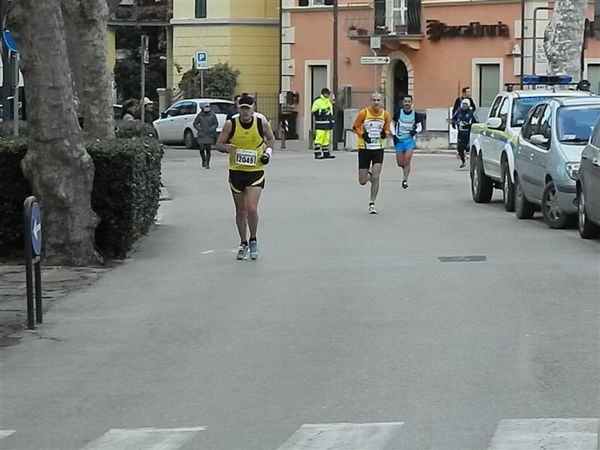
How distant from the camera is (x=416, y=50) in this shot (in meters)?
52.7

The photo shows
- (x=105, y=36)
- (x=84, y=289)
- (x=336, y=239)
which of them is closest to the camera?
(x=84, y=289)

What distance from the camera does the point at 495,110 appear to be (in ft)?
80.7

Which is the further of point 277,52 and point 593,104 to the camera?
point 277,52

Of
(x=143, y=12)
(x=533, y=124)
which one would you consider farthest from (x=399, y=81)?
→ (x=533, y=124)

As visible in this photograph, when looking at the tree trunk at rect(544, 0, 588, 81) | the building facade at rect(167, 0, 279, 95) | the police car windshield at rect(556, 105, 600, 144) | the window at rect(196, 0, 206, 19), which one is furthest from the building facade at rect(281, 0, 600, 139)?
the police car windshield at rect(556, 105, 600, 144)

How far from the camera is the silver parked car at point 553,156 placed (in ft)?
62.1

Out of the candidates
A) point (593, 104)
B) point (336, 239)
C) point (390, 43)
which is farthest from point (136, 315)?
point (390, 43)

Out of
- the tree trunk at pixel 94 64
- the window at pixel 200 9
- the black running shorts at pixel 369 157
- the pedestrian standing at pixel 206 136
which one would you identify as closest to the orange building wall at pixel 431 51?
the window at pixel 200 9

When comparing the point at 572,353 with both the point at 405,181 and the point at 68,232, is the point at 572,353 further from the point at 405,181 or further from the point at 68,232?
the point at 405,181

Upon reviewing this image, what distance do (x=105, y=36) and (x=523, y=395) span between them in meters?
16.1

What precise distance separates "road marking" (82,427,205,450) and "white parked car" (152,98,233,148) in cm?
3988

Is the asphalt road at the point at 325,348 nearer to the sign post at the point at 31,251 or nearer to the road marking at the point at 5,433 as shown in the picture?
the road marking at the point at 5,433

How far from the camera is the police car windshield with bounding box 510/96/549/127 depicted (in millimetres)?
23234

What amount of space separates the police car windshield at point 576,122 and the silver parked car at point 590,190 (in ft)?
5.47
